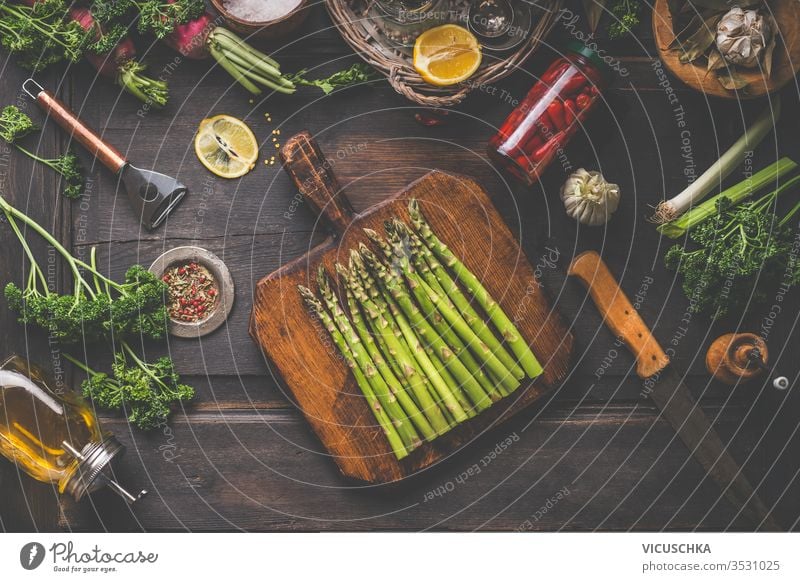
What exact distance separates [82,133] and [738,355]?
2.74 meters

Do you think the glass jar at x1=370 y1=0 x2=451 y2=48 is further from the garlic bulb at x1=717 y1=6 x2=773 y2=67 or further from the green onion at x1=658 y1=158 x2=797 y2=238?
the green onion at x1=658 y1=158 x2=797 y2=238

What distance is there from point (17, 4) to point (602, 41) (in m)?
2.36

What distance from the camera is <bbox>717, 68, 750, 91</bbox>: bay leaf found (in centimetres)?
263

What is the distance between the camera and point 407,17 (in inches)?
112

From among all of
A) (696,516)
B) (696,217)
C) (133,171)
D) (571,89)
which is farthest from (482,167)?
(696,516)

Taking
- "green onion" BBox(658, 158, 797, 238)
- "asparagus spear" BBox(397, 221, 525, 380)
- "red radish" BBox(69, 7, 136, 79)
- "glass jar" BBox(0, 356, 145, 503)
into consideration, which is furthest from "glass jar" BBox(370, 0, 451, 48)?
"glass jar" BBox(0, 356, 145, 503)

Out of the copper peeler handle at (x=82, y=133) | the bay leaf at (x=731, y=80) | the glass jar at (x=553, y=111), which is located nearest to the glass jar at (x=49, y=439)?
the copper peeler handle at (x=82, y=133)

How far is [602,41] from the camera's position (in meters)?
2.94

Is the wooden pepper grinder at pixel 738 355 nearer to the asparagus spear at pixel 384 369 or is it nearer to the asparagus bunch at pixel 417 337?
the asparagus bunch at pixel 417 337

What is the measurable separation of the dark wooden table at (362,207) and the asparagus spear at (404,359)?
228 mm

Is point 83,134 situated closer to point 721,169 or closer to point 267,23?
point 267,23

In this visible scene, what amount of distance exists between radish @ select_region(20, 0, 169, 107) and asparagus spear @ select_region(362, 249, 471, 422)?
1082 millimetres
